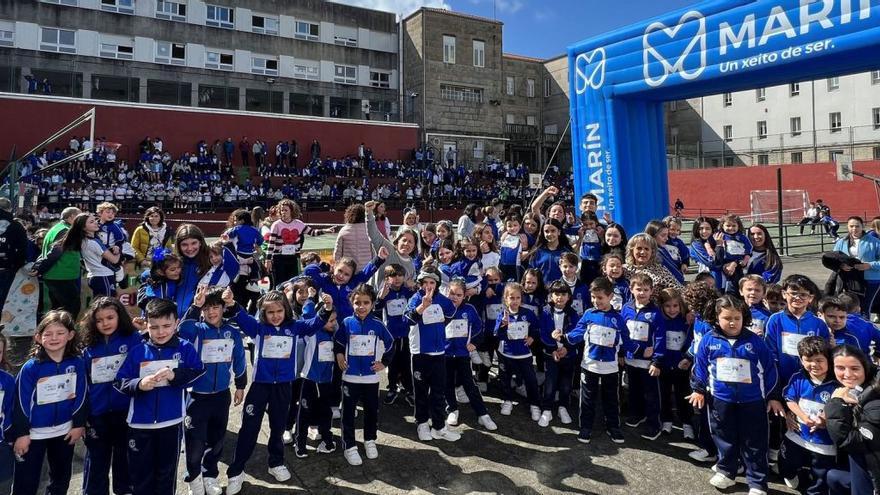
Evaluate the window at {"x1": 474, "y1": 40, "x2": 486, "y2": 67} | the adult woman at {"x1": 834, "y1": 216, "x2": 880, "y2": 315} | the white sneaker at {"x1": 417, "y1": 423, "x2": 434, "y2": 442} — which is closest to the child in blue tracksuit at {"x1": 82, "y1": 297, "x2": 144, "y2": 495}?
the white sneaker at {"x1": 417, "y1": 423, "x2": 434, "y2": 442}

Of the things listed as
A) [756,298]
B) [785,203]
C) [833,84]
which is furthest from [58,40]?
[833,84]

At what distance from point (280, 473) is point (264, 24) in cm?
3541

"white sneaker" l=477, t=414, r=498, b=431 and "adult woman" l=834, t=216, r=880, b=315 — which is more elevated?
"adult woman" l=834, t=216, r=880, b=315

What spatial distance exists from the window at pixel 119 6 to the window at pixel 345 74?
1200cm

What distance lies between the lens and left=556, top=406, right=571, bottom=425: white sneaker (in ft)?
17.0

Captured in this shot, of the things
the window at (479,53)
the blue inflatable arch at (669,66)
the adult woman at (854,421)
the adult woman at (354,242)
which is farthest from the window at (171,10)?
the adult woman at (854,421)

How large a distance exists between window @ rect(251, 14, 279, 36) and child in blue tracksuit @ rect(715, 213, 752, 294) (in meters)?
→ 33.4

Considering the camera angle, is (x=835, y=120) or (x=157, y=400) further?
(x=835, y=120)

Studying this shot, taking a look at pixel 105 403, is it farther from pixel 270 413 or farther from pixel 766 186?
pixel 766 186

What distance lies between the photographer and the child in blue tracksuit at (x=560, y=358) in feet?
17.4

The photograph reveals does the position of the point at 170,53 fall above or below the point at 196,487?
above

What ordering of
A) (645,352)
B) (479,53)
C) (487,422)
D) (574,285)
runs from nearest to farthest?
(645,352), (487,422), (574,285), (479,53)

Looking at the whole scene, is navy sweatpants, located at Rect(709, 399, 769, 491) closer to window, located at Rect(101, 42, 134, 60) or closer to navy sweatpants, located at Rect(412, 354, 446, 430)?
navy sweatpants, located at Rect(412, 354, 446, 430)

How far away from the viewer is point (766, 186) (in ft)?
103
